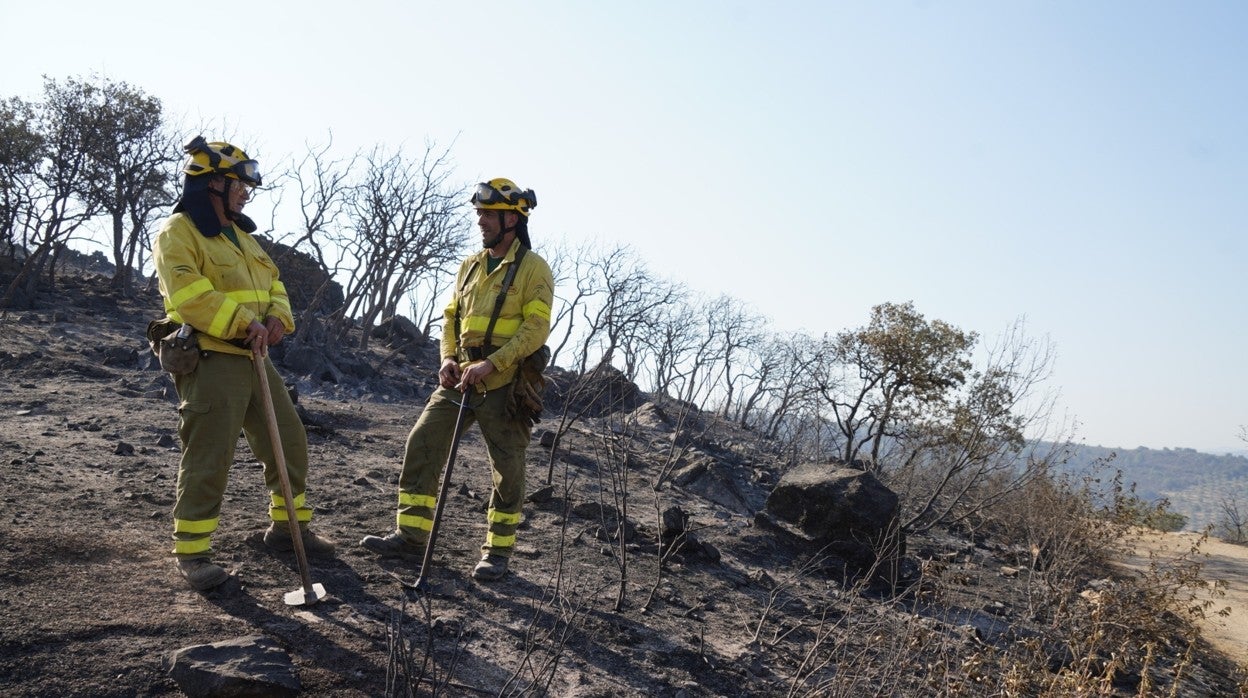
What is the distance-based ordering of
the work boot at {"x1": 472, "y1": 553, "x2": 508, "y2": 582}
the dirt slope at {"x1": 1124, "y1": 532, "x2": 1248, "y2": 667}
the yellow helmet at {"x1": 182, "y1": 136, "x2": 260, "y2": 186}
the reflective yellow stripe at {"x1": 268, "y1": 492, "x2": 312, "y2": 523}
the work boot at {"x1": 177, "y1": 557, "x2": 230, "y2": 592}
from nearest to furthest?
the work boot at {"x1": 177, "y1": 557, "x2": 230, "y2": 592} < the yellow helmet at {"x1": 182, "y1": 136, "x2": 260, "y2": 186} < the reflective yellow stripe at {"x1": 268, "y1": 492, "x2": 312, "y2": 523} < the work boot at {"x1": 472, "y1": 553, "x2": 508, "y2": 582} < the dirt slope at {"x1": 1124, "y1": 532, "x2": 1248, "y2": 667}

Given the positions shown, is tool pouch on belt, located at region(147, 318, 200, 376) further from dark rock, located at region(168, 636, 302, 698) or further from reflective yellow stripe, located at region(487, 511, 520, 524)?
reflective yellow stripe, located at region(487, 511, 520, 524)

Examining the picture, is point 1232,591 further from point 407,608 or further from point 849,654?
point 407,608

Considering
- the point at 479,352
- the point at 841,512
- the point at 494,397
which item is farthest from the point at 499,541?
the point at 841,512

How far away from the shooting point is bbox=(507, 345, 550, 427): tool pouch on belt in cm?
423

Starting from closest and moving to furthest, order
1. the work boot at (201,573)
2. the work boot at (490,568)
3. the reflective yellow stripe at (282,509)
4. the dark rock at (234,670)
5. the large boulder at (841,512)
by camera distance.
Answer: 1. the dark rock at (234,670)
2. the work boot at (201,573)
3. the reflective yellow stripe at (282,509)
4. the work boot at (490,568)
5. the large boulder at (841,512)

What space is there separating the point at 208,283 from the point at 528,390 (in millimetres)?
1536

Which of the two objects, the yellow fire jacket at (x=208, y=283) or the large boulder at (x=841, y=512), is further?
the large boulder at (x=841, y=512)

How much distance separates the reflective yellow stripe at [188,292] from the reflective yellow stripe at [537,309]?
1.46 m

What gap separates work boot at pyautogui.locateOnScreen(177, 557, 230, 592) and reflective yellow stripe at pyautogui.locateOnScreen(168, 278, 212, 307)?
1.06 meters

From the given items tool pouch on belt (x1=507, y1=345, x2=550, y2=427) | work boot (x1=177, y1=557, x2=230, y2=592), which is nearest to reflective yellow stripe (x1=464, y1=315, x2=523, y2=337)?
tool pouch on belt (x1=507, y1=345, x2=550, y2=427)

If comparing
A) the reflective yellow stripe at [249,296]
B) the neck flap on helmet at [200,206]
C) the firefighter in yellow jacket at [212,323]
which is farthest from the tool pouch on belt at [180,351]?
the neck flap on helmet at [200,206]

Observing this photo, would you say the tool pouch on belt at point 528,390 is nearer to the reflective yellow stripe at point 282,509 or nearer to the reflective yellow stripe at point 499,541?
the reflective yellow stripe at point 499,541

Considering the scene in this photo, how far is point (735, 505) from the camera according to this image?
879 cm

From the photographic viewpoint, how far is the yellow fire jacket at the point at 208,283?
11.2 feet
